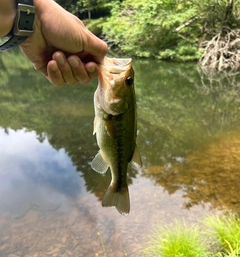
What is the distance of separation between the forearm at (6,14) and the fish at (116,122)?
1.80ft

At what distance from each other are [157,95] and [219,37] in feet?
23.8

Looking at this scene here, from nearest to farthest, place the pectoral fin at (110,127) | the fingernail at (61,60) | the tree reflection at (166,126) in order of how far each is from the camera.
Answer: the pectoral fin at (110,127)
the fingernail at (61,60)
the tree reflection at (166,126)

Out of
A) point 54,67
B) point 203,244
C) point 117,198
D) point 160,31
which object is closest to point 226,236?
point 203,244

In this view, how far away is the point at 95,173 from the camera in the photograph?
6238 millimetres

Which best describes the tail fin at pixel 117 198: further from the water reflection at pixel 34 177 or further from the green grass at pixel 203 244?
the water reflection at pixel 34 177

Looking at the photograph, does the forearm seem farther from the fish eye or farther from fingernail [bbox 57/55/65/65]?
the fish eye

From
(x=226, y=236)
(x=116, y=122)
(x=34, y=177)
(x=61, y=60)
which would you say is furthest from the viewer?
(x=34, y=177)

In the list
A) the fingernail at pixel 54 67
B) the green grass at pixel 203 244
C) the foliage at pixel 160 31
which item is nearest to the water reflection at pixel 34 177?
the green grass at pixel 203 244

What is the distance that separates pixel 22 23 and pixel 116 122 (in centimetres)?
75

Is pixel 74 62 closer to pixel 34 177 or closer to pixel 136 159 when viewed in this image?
pixel 136 159

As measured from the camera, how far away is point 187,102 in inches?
412

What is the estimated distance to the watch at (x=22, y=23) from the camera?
1683 millimetres

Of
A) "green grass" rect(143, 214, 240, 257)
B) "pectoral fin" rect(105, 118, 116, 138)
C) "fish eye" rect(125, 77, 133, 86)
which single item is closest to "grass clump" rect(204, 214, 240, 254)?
"green grass" rect(143, 214, 240, 257)

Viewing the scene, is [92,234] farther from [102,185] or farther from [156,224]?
[102,185]
